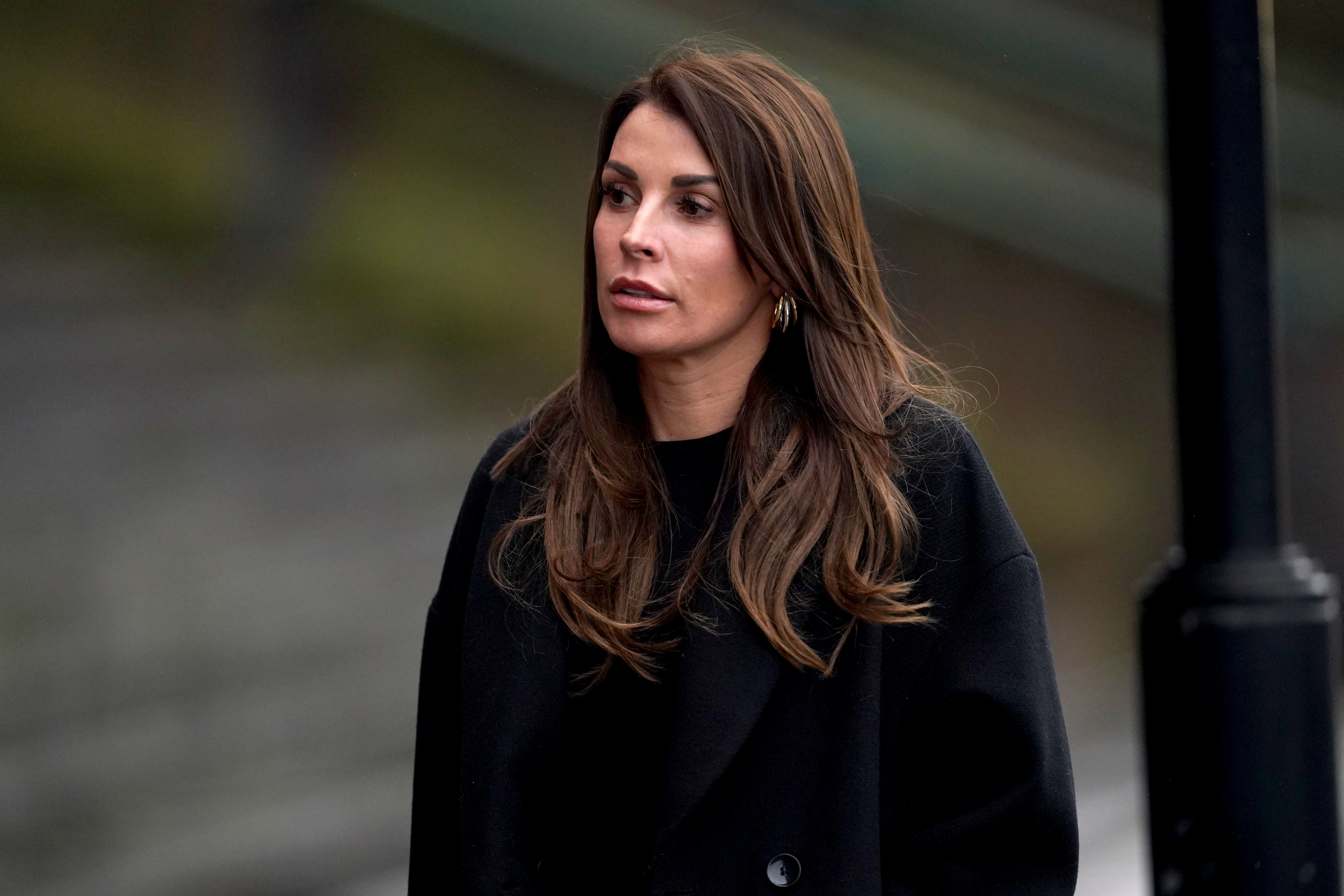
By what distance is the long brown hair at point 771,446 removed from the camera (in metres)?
2.46

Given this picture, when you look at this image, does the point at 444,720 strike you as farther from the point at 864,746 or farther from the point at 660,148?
the point at 660,148

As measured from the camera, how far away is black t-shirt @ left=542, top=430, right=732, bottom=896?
8.25 feet

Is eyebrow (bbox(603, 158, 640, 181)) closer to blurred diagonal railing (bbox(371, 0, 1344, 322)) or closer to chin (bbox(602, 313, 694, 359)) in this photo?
chin (bbox(602, 313, 694, 359))

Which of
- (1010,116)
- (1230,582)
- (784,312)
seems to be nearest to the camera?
(1230,582)

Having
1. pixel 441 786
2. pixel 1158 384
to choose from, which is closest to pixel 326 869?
pixel 441 786

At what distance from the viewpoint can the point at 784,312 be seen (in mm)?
2627

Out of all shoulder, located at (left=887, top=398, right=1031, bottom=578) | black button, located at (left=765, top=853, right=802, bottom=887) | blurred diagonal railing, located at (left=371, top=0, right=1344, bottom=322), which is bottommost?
black button, located at (left=765, top=853, right=802, bottom=887)

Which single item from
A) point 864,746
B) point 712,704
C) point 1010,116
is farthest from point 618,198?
point 1010,116

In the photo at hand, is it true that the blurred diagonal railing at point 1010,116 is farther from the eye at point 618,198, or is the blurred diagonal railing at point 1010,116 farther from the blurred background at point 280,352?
the eye at point 618,198

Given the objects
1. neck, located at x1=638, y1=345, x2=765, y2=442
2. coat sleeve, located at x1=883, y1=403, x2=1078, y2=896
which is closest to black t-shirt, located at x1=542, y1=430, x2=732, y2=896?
neck, located at x1=638, y1=345, x2=765, y2=442

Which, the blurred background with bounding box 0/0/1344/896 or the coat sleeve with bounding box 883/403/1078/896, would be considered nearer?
the coat sleeve with bounding box 883/403/1078/896

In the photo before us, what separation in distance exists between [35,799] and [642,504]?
3279mm

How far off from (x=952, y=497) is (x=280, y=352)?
3643mm

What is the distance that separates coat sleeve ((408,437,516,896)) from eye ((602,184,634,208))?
56 cm
